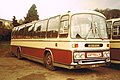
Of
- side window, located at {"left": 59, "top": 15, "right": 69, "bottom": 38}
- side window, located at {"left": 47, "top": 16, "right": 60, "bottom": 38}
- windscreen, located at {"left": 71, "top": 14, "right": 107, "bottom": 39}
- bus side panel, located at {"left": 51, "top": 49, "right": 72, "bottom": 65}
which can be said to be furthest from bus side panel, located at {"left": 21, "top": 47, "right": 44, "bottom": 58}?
windscreen, located at {"left": 71, "top": 14, "right": 107, "bottom": 39}

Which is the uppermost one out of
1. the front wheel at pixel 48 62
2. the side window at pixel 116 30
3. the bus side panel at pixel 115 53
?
the side window at pixel 116 30

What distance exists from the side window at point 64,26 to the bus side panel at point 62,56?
0.74 metres

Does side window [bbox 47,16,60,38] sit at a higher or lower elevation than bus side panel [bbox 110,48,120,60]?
higher

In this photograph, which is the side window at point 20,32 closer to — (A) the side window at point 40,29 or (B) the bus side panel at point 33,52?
(B) the bus side panel at point 33,52

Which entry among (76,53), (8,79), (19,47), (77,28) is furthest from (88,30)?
(19,47)

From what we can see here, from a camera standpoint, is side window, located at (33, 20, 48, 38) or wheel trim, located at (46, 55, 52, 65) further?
side window, located at (33, 20, 48, 38)

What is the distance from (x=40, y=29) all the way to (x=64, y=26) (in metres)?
3.22

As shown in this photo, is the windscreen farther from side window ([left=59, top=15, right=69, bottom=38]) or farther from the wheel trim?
the wheel trim

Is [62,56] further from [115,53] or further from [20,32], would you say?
[20,32]

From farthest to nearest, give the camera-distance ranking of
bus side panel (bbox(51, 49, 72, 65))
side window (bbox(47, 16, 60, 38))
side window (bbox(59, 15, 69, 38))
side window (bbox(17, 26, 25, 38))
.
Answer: side window (bbox(17, 26, 25, 38)) → side window (bbox(47, 16, 60, 38)) → side window (bbox(59, 15, 69, 38)) → bus side panel (bbox(51, 49, 72, 65))

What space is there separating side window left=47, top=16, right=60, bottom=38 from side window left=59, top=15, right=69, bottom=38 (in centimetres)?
42

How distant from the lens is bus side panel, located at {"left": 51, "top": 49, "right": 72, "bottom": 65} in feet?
30.9

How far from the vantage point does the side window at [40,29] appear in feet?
40.6

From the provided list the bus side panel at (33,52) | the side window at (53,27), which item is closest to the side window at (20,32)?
the bus side panel at (33,52)
